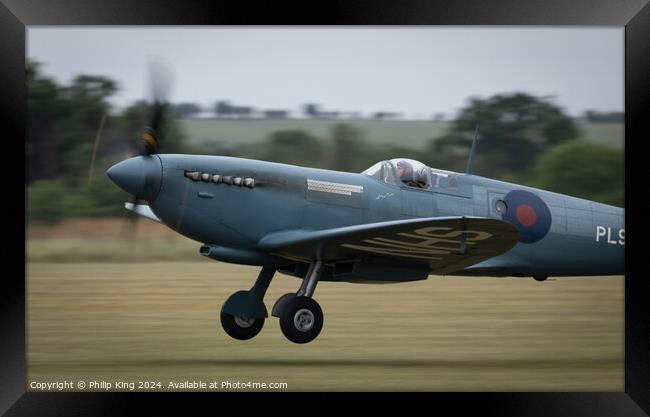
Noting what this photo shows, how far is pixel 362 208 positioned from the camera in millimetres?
7688

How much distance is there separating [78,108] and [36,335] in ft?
16.6

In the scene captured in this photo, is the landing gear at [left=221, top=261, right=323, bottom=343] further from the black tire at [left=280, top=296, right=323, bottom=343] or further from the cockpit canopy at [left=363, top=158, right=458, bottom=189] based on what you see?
the cockpit canopy at [left=363, top=158, right=458, bottom=189]

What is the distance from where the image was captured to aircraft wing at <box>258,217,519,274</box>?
6.77 m

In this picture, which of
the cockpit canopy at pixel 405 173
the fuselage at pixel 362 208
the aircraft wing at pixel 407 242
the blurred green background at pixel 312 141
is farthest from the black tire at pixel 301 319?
the blurred green background at pixel 312 141

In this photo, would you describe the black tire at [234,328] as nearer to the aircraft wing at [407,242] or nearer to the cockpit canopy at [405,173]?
the aircraft wing at [407,242]

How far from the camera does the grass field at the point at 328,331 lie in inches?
266

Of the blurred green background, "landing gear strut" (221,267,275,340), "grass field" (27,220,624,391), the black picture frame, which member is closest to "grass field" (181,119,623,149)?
the blurred green background

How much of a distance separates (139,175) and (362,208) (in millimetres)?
1854

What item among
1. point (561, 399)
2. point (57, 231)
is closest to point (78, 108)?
point (57, 231)

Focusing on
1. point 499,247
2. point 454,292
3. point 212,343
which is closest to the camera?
point 499,247

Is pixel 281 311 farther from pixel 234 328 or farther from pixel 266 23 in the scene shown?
pixel 266 23

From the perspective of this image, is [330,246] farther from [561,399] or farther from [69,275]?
[69,275]

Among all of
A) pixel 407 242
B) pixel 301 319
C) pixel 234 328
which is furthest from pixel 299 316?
pixel 407 242

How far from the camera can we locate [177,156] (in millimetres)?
7277
